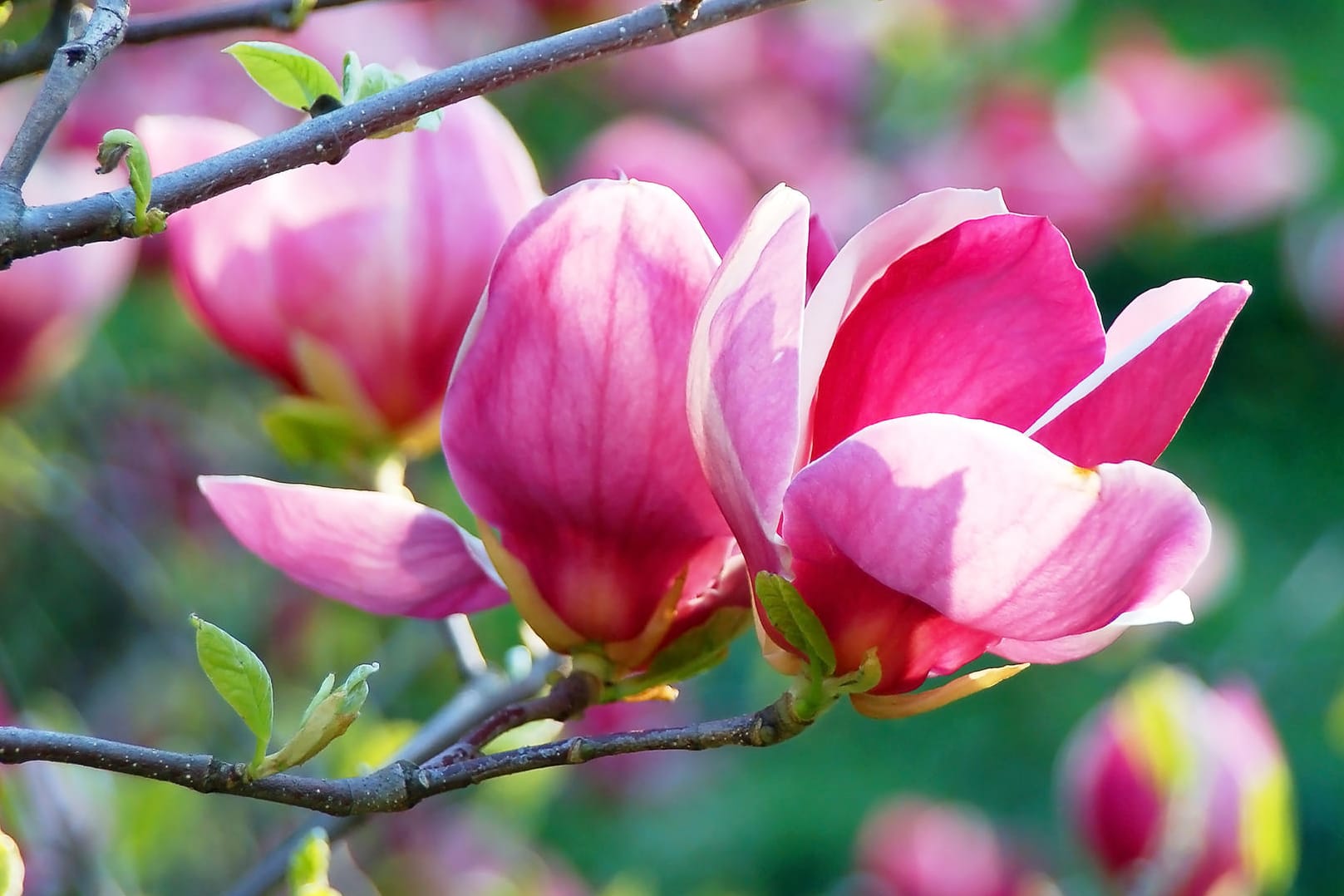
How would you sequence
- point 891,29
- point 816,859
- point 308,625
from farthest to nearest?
1. point 816,859
2. point 891,29
3. point 308,625

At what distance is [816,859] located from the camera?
6.45ft

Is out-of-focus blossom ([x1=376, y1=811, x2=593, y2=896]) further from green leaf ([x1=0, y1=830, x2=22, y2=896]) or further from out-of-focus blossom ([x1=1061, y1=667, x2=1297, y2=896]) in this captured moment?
green leaf ([x1=0, y1=830, x2=22, y2=896])

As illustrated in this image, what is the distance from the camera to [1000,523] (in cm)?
28

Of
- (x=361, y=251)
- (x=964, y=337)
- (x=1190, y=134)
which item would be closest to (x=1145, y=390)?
(x=964, y=337)

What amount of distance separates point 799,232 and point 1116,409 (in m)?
0.07

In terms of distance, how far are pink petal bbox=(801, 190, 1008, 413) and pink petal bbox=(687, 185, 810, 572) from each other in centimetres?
1

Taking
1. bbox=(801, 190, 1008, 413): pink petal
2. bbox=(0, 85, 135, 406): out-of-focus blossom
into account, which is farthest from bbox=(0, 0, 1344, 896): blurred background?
bbox=(801, 190, 1008, 413): pink petal

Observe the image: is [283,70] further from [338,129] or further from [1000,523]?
[1000,523]

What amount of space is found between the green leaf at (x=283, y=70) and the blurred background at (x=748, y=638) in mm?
162

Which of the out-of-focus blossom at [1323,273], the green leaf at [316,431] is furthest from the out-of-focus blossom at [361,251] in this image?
the out-of-focus blossom at [1323,273]

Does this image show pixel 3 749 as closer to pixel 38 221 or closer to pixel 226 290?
pixel 38 221

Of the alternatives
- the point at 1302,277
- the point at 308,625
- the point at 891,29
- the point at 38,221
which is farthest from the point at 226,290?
the point at 1302,277

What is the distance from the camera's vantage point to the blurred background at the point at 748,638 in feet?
2.99

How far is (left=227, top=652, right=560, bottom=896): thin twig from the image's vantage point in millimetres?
496
